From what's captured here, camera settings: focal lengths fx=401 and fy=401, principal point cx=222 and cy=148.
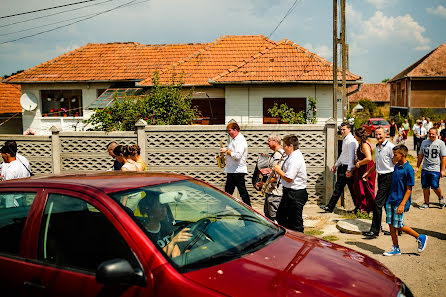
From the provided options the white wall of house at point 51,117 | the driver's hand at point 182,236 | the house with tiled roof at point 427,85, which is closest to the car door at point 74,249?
the driver's hand at point 182,236

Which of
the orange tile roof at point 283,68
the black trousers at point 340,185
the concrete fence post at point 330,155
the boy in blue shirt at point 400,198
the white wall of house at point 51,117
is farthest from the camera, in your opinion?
the white wall of house at point 51,117

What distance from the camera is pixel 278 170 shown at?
5.72m

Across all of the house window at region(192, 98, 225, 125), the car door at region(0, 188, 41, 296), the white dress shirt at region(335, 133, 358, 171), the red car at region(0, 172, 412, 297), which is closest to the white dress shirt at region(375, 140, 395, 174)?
the white dress shirt at region(335, 133, 358, 171)

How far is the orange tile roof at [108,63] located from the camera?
2055cm

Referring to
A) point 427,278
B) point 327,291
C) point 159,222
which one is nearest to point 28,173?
point 159,222

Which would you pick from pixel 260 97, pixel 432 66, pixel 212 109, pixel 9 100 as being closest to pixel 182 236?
pixel 260 97

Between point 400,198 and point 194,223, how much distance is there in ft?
12.2

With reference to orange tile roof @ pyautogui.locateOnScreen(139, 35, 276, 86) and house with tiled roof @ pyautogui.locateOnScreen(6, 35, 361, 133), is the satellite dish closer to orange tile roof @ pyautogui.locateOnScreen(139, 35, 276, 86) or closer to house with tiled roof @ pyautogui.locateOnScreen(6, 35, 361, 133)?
house with tiled roof @ pyautogui.locateOnScreen(6, 35, 361, 133)

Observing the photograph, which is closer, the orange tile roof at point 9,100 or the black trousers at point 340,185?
the black trousers at point 340,185

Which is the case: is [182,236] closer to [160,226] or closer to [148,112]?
[160,226]

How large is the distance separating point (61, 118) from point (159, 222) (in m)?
19.3

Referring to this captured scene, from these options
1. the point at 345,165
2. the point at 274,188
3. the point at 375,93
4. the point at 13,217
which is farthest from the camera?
the point at 375,93

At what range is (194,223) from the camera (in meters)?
3.26

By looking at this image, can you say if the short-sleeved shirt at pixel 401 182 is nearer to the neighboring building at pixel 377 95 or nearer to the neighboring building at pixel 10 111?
the neighboring building at pixel 10 111
